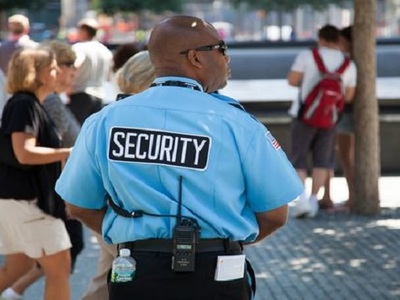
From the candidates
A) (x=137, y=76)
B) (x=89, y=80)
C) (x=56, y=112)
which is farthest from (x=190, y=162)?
(x=89, y=80)

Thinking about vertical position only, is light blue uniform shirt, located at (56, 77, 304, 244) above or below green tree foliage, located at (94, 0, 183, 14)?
above

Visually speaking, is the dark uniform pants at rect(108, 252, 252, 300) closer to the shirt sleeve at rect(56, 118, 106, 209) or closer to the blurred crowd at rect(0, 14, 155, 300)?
the shirt sleeve at rect(56, 118, 106, 209)

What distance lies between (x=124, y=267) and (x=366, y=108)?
7011mm

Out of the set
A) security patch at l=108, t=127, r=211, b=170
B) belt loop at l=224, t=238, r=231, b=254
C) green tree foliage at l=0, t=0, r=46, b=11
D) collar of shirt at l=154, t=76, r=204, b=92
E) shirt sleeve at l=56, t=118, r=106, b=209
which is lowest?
green tree foliage at l=0, t=0, r=46, b=11

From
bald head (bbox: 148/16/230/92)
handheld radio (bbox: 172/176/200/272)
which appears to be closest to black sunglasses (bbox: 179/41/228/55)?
bald head (bbox: 148/16/230/92)

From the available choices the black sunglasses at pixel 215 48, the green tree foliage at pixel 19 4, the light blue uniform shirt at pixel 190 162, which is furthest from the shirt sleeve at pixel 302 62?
the green tree foliage at pixel 19 4

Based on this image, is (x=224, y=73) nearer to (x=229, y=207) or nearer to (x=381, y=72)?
(x=229, y=207)

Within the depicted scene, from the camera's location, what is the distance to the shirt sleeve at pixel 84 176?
11.5 feet

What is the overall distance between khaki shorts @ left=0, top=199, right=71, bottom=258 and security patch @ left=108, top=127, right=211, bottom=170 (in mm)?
2535

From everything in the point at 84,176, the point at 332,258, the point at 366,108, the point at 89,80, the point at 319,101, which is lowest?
the point at 332,258

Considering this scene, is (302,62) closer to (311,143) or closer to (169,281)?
(311,143)

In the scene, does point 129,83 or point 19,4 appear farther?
point 19,4

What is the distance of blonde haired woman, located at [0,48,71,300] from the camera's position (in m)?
5.75

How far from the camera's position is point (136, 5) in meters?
43.4
